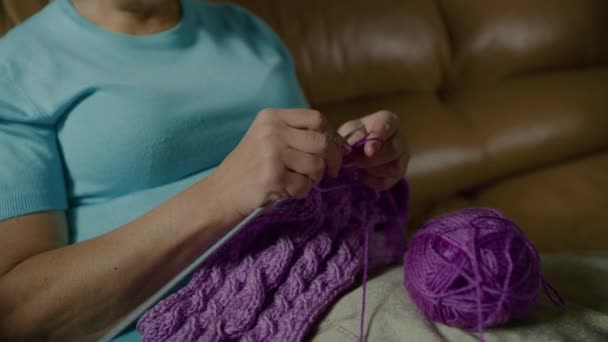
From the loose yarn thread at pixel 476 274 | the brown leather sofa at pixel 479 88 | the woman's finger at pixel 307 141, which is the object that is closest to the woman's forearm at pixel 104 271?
the woman's finger at pixel 307 141

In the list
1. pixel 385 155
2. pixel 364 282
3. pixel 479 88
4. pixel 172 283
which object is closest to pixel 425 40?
pixel 479 88

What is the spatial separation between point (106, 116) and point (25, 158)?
11 centimetres

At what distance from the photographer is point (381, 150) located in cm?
69

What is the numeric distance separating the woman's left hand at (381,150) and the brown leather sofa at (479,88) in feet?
1.59

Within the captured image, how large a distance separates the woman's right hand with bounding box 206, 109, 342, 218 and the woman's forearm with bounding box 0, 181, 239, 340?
0.03 m

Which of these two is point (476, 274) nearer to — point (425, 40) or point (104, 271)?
point (104, 271)

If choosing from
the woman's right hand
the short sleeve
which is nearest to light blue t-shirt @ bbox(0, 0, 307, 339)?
the short sleeve

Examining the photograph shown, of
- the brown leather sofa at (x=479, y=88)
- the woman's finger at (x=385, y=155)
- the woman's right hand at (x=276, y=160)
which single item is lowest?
the brown leather sofa at (x=479, y=88)

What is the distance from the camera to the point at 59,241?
0.64m

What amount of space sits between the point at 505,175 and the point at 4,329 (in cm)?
115

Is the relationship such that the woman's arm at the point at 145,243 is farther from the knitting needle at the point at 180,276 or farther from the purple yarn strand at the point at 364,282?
the purple yarn strand at the point at 364,282

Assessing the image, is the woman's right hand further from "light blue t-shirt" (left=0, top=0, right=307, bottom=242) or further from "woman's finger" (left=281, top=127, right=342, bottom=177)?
"light blue t-shirt" (left=0, top=0, right=307, bottom=242)

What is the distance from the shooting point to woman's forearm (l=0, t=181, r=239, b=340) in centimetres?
57

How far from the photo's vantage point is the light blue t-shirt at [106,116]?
2.16 feet
